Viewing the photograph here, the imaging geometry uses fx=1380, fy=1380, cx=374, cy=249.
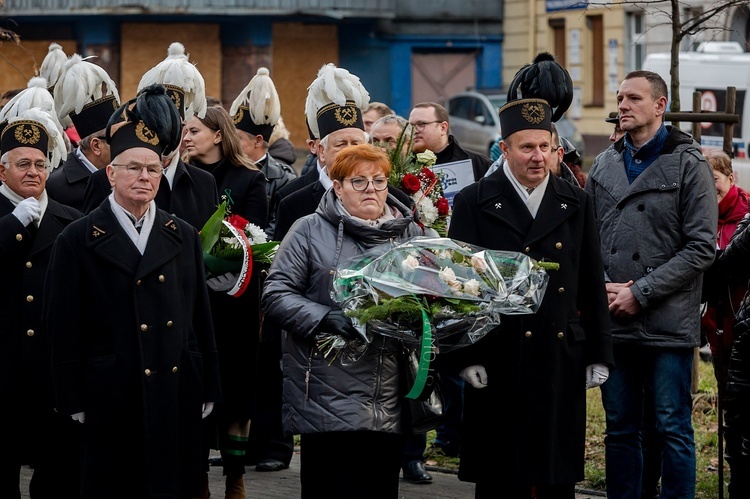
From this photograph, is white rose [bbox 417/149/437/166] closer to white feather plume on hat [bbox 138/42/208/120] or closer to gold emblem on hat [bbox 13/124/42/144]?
white feather plume on hat [bbox 138/42/208/120]

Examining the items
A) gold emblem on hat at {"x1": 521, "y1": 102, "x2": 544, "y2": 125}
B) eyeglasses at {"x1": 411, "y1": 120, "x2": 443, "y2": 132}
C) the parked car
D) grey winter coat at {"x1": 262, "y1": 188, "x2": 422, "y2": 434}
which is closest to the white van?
the parked car

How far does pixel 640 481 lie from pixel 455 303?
1.92 metres

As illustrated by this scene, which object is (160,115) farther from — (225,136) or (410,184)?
(225,136)

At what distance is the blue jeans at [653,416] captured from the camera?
710 cm

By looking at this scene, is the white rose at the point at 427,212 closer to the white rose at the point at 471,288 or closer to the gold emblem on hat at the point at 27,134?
the white rose at the point at 471,288

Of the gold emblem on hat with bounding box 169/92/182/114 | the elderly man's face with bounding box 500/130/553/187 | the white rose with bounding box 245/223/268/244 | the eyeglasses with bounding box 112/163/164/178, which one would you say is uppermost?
the gold emblem on hat with bounding box 169/92/182/114

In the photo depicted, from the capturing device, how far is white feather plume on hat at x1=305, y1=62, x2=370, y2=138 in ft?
26.6

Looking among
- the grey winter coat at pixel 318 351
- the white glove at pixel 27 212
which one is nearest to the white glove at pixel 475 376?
the grey winter coat at pixel 318 351

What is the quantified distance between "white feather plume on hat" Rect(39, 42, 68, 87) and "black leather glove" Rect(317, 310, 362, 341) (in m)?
3.63

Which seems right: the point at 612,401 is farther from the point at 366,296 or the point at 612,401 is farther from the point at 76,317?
the point at 76,317

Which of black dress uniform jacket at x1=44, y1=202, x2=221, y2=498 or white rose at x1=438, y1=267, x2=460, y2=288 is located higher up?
white rose at x1=438, y1=267, x2=460, y2=288

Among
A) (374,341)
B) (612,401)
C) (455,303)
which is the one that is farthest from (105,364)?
(612,401)

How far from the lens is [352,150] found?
20.9 feet

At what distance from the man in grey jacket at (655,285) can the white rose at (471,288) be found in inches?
57.4
